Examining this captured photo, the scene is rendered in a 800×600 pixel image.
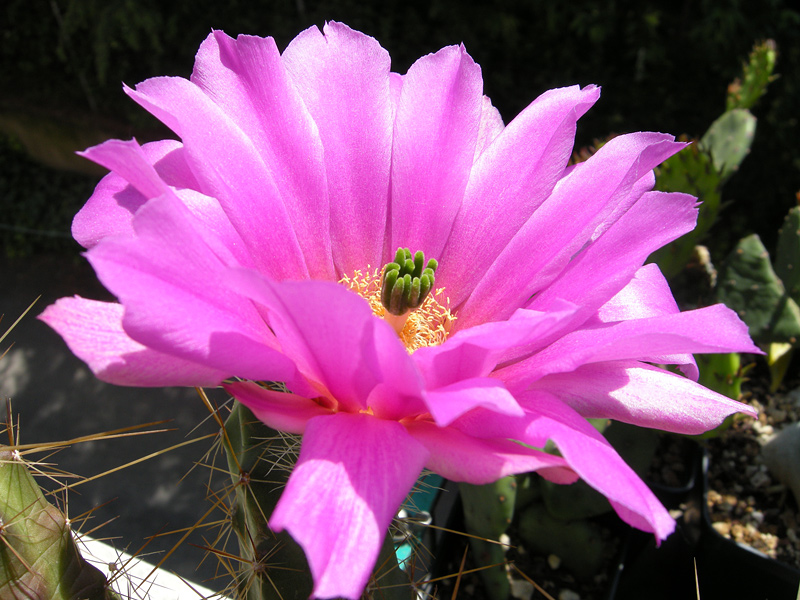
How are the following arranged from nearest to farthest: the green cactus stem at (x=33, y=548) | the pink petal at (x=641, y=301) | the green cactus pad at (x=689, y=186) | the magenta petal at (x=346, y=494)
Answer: the magenta petal at (x=346, y=494)
the green cactus stem at (x=33, y=548)
the pink petal at (x=641, y=301)
the green cactus pad at (x=689, y=186)

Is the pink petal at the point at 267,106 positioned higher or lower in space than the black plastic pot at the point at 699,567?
higher

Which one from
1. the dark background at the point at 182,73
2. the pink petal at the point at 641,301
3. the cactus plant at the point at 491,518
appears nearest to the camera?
the pink petal at the point at 641,301

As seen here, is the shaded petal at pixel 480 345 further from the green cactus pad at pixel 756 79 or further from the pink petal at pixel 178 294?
the green cactus pad at pixel 756 79

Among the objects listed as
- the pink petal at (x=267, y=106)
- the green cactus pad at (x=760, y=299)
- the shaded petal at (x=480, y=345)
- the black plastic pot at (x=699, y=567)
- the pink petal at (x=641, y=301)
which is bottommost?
the black plastic pot at (x=699, y=567)

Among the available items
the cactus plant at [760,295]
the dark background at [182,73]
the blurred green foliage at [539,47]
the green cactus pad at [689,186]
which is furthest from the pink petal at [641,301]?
the blurred green foliage at [539,47]

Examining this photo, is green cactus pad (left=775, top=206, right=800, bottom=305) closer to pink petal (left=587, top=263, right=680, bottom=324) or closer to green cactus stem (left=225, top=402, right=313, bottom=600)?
pink petal (left=587, top=263, right=680, bottom=324)

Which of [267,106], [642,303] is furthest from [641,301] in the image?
[267,106]

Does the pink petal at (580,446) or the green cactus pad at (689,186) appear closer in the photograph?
the pink petal at (580,446)
